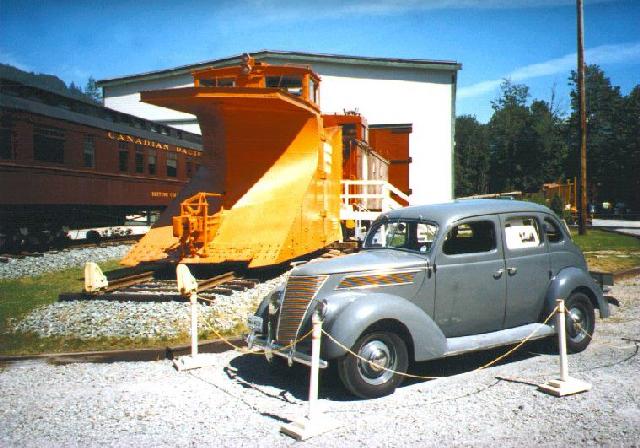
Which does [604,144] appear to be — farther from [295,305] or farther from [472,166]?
[295,305]

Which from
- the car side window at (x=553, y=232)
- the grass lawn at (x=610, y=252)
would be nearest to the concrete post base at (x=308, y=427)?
the car side window at (x=553, y=232)

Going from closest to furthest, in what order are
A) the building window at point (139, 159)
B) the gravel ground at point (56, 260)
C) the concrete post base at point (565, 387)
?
the concrete post base at point (565, 387) < the gravel ground at point (56, 260) < the building window at point (139, 159)

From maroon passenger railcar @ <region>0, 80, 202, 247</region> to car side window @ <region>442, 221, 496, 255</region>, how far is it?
482 inches

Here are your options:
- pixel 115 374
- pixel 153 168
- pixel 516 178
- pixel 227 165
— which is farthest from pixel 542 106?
pixel 115 374

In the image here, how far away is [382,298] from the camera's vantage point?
4805mm

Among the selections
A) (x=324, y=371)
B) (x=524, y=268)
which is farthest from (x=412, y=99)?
(x=324, y=371)

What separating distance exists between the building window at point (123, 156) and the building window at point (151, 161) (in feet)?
4.33

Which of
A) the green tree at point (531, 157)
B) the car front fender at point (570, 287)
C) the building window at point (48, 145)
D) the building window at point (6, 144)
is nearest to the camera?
the car front fender at point (570, 287)

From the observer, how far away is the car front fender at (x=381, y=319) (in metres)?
4.53

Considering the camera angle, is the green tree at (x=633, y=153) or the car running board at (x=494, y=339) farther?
the green tree at (x=633, y=153)

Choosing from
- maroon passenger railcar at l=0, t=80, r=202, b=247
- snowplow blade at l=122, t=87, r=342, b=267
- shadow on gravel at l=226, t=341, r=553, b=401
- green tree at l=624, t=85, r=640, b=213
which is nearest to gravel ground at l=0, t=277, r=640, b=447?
shadow on gravel at l=226, t=341, r=553, b=401

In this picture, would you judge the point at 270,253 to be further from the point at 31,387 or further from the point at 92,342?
the point at 31,387

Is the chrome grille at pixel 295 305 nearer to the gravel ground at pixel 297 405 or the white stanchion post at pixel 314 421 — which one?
the gravel ground at pixel 297 405

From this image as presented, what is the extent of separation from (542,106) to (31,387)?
88.3m
